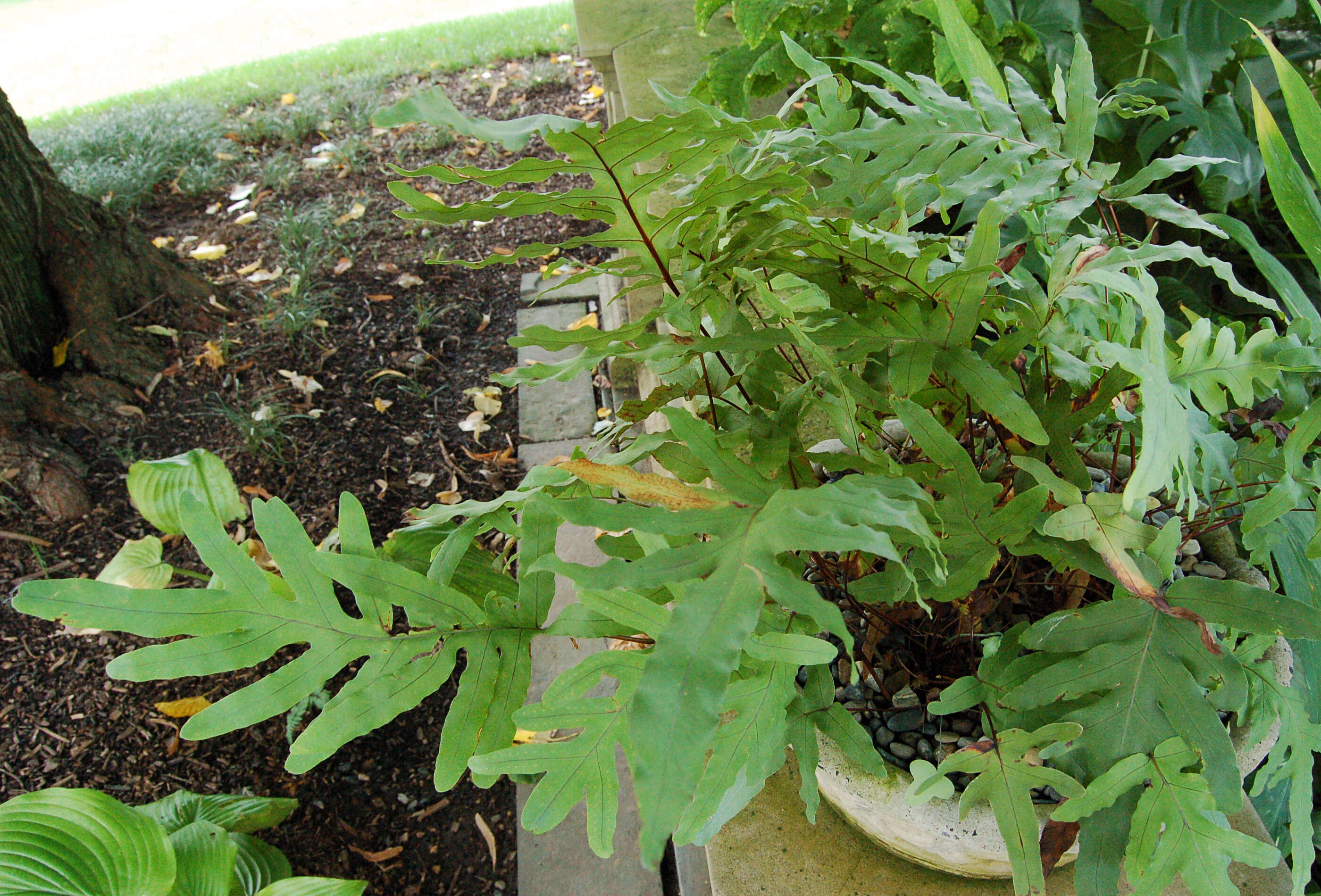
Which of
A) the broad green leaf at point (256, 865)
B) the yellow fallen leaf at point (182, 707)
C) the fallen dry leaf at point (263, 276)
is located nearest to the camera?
the broad green leaf at point (256, 865)

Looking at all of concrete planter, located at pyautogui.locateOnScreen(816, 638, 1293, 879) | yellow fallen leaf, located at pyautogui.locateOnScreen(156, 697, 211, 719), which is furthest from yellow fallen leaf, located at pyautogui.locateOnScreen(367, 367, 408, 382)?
concrete planter, located at pyautogui.locateOnScreen(816, 638, 1293, 879)

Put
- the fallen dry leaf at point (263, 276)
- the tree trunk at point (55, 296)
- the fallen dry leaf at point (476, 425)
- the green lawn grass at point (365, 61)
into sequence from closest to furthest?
the tree trunk at point (55, 296) < the fallen dry leaf at point (476, 425) < the fallen dry leaf at point (263, 276) < the green lawn grass at point (365, 61)

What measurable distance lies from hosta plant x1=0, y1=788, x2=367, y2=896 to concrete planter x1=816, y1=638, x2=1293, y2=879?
78cm

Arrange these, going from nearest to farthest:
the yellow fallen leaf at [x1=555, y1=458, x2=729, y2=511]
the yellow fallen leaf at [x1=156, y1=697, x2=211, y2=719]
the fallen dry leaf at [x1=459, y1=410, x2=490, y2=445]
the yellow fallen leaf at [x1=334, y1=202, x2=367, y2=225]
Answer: the yellow fallen leaf at [x1=555, y1=458, x2=729, y2=511] < the yellow fallen leaf at [x1=156, y1=697, x2=211, y2=719] < the fallen dry leaf at [x1=459, y1=410, x2=490, y2=445] < the yellow fallen leaf at [x1=334, y1=202, x2=367, y2=225]

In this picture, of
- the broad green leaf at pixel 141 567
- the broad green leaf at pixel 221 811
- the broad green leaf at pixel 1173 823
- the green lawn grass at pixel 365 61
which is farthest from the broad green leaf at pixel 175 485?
the green lawn grass at pixel 365 61

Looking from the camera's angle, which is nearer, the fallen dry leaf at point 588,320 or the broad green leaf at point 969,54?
the broad green leaf at point 969,54

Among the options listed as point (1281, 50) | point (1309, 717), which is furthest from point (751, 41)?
point (1309, 717)

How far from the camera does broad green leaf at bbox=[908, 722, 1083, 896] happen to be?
2.20ft

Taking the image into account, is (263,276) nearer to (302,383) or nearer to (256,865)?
(302,383)

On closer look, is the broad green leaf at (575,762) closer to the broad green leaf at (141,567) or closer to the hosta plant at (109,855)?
the hosta plant at (109,855)

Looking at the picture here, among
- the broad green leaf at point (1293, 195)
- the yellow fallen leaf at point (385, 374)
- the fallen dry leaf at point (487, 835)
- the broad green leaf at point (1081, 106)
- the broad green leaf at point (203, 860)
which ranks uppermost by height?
the broad green leaf at point (1081, 106)

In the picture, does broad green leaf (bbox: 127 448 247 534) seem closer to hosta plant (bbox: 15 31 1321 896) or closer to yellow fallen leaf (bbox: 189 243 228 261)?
hosta plant (bbox: 15 31 1321 896)

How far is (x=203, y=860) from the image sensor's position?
124 centimetres

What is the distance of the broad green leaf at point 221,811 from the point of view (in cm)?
137
